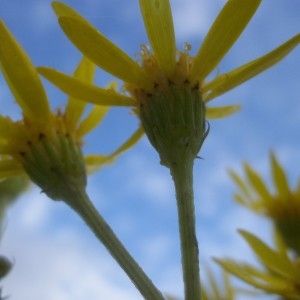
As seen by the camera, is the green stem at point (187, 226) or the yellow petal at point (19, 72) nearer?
the green stem at point (187, 226)

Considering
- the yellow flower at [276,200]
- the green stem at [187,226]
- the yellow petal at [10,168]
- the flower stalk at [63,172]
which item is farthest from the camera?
the yellow flower at [276,200]

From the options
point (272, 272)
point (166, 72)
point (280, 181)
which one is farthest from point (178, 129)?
point (280, 181)

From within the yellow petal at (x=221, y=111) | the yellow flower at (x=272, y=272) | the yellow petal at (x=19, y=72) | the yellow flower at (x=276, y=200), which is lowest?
the yellow flower at (x=272, y=272)

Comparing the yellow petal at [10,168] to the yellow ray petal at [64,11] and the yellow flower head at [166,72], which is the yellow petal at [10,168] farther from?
the yellow ray petal at [64,11]

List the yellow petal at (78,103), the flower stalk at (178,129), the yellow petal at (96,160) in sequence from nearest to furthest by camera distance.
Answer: the flower stalk at (178,129), the yellow petal at (78,103), the yellow petal at (96,160)

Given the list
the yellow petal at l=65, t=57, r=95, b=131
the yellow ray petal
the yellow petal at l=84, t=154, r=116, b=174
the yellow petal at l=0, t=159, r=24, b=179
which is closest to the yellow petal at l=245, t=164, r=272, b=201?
the yellow petal at l=84, t=154, r=116, b=174

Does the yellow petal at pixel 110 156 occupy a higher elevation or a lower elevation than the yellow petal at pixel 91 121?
lower

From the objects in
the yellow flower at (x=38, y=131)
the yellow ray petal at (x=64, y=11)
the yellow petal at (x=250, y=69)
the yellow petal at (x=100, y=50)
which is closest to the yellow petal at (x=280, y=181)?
the yellow flower at (x=38, y=131)

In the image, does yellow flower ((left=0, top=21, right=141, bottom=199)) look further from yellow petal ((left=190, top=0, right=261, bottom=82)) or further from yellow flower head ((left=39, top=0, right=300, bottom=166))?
yellow petal ((left=190, top=0, right=261, bottom=82))

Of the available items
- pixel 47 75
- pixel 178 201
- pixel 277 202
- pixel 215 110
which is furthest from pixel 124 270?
pixel 277 202
